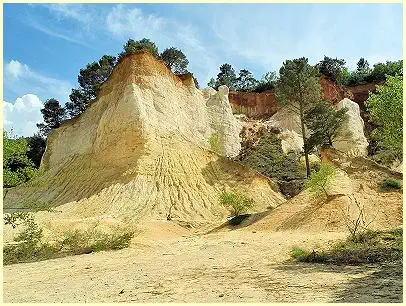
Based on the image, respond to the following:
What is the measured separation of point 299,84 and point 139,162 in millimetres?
13071

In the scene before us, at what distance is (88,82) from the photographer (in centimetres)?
4931

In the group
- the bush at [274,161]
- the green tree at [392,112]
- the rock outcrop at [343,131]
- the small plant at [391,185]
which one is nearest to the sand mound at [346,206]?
the small plant at [391,185]

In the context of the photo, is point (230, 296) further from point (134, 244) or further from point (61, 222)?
point (61, 222)

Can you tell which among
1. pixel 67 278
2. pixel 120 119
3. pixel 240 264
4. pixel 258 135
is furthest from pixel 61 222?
pixel 258 135

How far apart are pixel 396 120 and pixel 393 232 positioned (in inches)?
143

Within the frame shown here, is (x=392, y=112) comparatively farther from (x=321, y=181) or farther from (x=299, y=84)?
(x=299, y=84)

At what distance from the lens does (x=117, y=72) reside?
106ft

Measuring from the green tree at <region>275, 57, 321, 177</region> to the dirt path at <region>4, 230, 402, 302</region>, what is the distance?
20.1 m

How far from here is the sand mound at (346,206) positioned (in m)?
15.7

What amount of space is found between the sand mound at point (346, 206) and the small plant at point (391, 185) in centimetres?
29

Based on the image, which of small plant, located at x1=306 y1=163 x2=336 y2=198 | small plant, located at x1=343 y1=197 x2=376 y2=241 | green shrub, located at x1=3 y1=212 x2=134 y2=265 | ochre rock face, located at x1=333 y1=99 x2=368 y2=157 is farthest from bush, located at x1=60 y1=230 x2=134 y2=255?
ochre rock face, located at x1=333 y1=99 x2=368 y2=157

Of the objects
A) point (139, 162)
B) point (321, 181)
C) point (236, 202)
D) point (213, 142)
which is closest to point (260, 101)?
point (213, 142)

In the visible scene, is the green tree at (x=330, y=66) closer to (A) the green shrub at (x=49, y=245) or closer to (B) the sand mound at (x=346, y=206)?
(B) the sand mound at (x=346, y=206)

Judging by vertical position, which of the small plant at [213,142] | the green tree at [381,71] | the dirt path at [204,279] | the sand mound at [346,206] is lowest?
the dirt path at [204,279]
